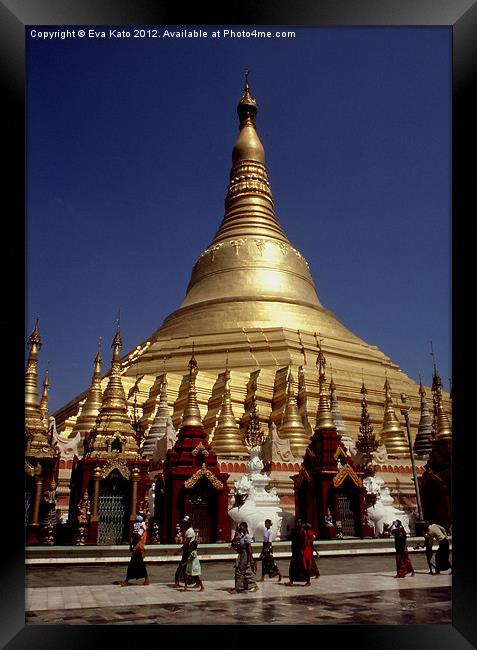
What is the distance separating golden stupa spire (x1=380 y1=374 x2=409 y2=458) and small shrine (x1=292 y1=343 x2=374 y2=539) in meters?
6.59

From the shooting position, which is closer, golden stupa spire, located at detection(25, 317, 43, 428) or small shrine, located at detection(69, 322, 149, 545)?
small shrine, located at detection(69, 322, 149, 545)

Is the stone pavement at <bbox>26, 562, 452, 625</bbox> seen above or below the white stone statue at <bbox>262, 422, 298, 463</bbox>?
below

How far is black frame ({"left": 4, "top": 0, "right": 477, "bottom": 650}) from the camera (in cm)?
562

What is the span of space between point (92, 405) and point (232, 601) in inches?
553

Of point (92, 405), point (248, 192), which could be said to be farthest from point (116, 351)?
point (248, 192)

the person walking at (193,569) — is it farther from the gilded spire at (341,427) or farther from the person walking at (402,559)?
the gilded spire at (341,427)

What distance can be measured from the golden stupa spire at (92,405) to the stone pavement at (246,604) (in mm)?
11836

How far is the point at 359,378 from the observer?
2420 cm

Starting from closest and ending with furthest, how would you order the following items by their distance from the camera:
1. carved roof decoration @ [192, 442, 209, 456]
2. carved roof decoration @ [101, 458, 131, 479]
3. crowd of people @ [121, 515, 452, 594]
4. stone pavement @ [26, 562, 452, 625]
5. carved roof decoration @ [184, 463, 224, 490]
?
stone pavement @ [26, 562, 452, 625]
crowd of people @ [121, 515, 452, 594]
carved roof decoration @ [101, 458, 131, 479]
carved roof decoration @ [184, 463, 224, 490]
carved roof decoration @ [192, 442, 209, 456]

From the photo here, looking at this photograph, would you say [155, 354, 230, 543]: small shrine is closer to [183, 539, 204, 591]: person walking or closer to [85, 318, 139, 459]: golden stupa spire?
[85, 318, 139, 459]: golden stupa spire

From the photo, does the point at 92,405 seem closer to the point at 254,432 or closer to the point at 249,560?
the point at 254,432

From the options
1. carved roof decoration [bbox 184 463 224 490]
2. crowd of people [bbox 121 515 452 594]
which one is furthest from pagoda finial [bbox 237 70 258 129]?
crowd of people [bbox 121 515 452 594]
